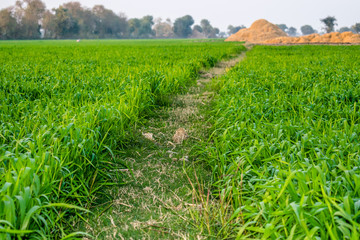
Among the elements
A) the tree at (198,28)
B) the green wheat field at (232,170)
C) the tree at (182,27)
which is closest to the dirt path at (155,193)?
the green wheat field at (232,170)

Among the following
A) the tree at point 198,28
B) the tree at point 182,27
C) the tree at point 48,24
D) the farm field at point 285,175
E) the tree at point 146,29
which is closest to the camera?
the farm field at point 285,175

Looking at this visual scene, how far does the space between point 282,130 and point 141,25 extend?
445 ft

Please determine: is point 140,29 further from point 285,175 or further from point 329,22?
point 285,175

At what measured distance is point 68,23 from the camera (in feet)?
285

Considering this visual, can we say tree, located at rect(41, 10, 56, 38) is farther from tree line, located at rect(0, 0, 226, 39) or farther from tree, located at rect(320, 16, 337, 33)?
tree, located at rect(320, 16, 337, 33)

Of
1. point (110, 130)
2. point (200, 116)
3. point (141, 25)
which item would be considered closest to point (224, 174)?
point (110, 130)

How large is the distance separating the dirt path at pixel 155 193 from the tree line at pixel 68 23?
9132 centimetres

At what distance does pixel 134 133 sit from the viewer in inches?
149

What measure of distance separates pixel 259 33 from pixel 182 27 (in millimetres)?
84892

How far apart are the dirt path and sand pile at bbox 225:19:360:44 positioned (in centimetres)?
4567

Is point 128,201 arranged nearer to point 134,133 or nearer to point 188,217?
point 188,217

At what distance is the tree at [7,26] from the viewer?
7406cm

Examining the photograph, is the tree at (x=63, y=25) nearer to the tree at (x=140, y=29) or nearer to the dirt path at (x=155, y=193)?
the tree at (x=140, y=29)

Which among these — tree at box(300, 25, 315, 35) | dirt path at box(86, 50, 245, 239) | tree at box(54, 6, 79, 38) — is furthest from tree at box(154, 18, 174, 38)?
dirt path at box(86, 50, 245, 239)
